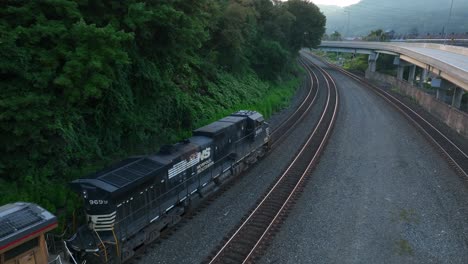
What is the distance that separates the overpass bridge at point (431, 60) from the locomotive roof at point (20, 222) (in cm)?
2832

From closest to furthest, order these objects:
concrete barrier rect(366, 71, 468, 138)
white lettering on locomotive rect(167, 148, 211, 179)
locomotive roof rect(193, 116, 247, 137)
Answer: white lettering on locomotive rect(167, 148, 211, 179) → locomotive roof rect(193, 116, 247, 137) → concrete barrier rect(366, 71, 468, 138)

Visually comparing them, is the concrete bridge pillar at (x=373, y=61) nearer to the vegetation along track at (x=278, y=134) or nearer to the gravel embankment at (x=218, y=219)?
the vegetation along track at (x=278, y=134)

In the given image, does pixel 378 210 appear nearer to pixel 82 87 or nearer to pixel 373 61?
pixel 82 87

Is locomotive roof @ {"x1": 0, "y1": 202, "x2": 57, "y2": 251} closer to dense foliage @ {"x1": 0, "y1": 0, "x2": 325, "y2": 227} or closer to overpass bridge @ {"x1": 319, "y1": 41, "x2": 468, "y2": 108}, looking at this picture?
dense foliage @ {"x1": 0, "y1": 0, "x2": 325, "y2": 227}

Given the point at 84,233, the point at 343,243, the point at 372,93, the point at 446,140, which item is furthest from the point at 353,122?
the point at 84,233

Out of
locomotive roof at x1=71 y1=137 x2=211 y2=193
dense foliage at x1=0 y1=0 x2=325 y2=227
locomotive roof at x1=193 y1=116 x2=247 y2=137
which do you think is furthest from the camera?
locomotive roof at x1=193 y1=116 x2=247 y2=137

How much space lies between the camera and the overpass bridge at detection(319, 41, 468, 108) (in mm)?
29341

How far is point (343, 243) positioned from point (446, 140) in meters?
16.1

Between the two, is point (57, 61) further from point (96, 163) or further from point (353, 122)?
point (353, 122)

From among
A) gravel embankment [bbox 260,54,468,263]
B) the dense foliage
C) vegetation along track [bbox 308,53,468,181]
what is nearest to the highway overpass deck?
vegetation along track [bbox 308,53,468,181]

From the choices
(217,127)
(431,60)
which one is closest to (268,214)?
(217,127)

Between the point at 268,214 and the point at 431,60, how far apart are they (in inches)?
1219

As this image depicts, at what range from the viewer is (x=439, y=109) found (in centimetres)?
3016

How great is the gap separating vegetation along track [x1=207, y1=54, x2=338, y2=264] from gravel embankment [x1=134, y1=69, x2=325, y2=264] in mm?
477
